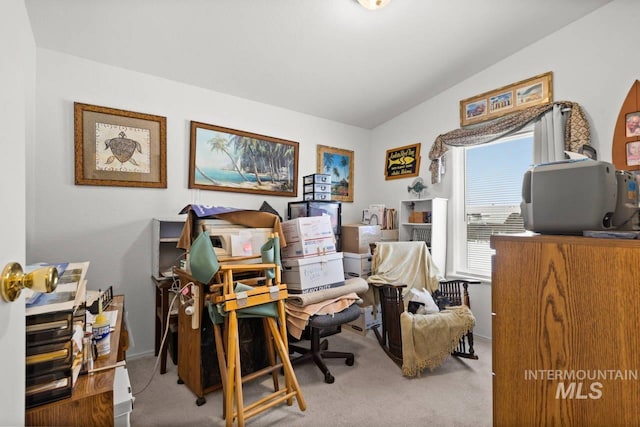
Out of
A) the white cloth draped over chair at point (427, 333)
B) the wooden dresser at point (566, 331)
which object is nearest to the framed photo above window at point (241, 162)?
the white cloth draped over chair at point (427, 333)

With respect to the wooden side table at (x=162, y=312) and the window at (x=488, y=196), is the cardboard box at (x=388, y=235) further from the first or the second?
the wooden side table at (x=162, y=312)

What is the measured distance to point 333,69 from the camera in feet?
9.55

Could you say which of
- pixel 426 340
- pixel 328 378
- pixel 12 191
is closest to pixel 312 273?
pixel 328 378

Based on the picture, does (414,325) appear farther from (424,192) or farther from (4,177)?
(4,177)

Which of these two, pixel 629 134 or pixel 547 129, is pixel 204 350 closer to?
pixel 547 129

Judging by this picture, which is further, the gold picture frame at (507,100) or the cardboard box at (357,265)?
the cardboard box at (357,265)

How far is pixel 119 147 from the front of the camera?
2527 millimetres

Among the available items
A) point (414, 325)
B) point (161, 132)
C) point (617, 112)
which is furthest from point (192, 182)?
point (617, 112)

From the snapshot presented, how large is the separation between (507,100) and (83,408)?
3.76 metres

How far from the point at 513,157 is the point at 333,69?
2070 millimetres

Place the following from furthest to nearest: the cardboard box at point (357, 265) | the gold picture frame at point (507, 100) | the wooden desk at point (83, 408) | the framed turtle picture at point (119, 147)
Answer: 1. the cardboard box at point (357, 265)
2. the gold picture frame at point (507, 100)
3. the framed turtle picture at point (119, 147)
4. the wooden desk at point (83, 408)

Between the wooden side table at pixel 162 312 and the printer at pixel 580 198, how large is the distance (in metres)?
2.48

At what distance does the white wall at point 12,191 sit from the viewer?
559 mm

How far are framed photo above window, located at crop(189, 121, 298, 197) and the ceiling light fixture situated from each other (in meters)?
1.64
